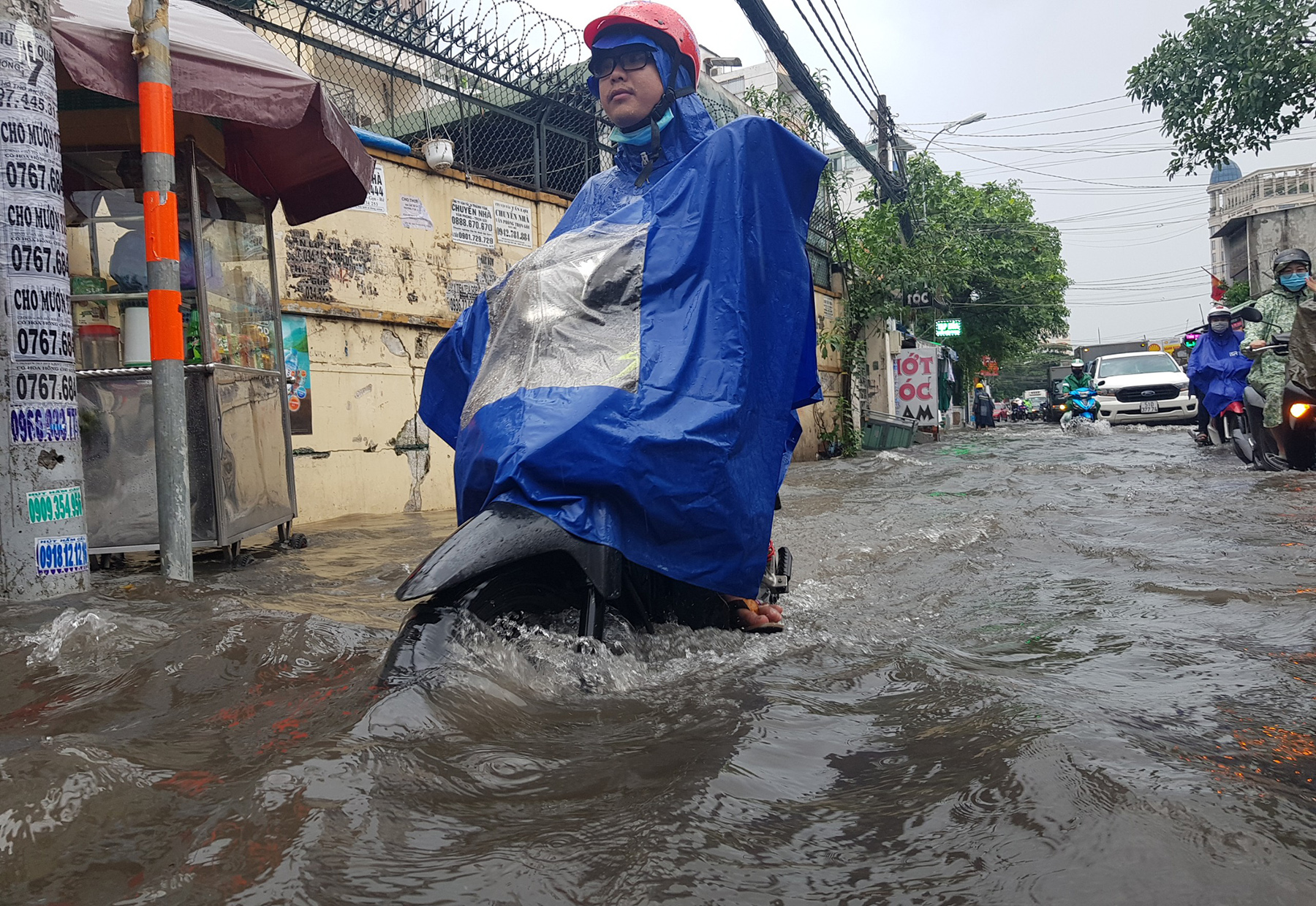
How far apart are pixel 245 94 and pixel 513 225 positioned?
5.04 meters

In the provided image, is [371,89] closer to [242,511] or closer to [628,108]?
[242,511]

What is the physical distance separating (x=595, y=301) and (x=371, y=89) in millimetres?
6685

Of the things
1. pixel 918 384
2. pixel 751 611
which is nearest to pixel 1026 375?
pixel 918 384

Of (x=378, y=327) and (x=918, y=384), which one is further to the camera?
(x=918, y=384)

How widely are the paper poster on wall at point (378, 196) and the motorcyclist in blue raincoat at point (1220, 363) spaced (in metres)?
8.89

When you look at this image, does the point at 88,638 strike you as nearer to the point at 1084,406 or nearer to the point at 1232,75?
Answer: the point at 1232,75

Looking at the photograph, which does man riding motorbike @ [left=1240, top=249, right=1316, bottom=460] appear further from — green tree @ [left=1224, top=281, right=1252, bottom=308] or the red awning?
green tree @ [left=1224, top=281, right=1252, bottom=308]

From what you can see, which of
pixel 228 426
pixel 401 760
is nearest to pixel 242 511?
pixel 228 426

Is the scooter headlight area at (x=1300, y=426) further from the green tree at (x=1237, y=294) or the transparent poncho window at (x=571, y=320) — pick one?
the green tree at (x=1237, y=294)

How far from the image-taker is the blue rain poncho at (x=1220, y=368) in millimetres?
10461

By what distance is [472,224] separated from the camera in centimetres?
862

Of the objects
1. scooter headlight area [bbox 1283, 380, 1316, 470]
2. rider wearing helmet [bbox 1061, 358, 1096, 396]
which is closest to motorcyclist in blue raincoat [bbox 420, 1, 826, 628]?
scooter headlight area [bbox 1283, 380, 1316, 470]

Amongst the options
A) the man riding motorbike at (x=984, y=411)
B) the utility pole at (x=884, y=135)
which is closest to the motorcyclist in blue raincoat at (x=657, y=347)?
the utility pole at (x=884, y=135)

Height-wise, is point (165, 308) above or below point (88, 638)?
above
